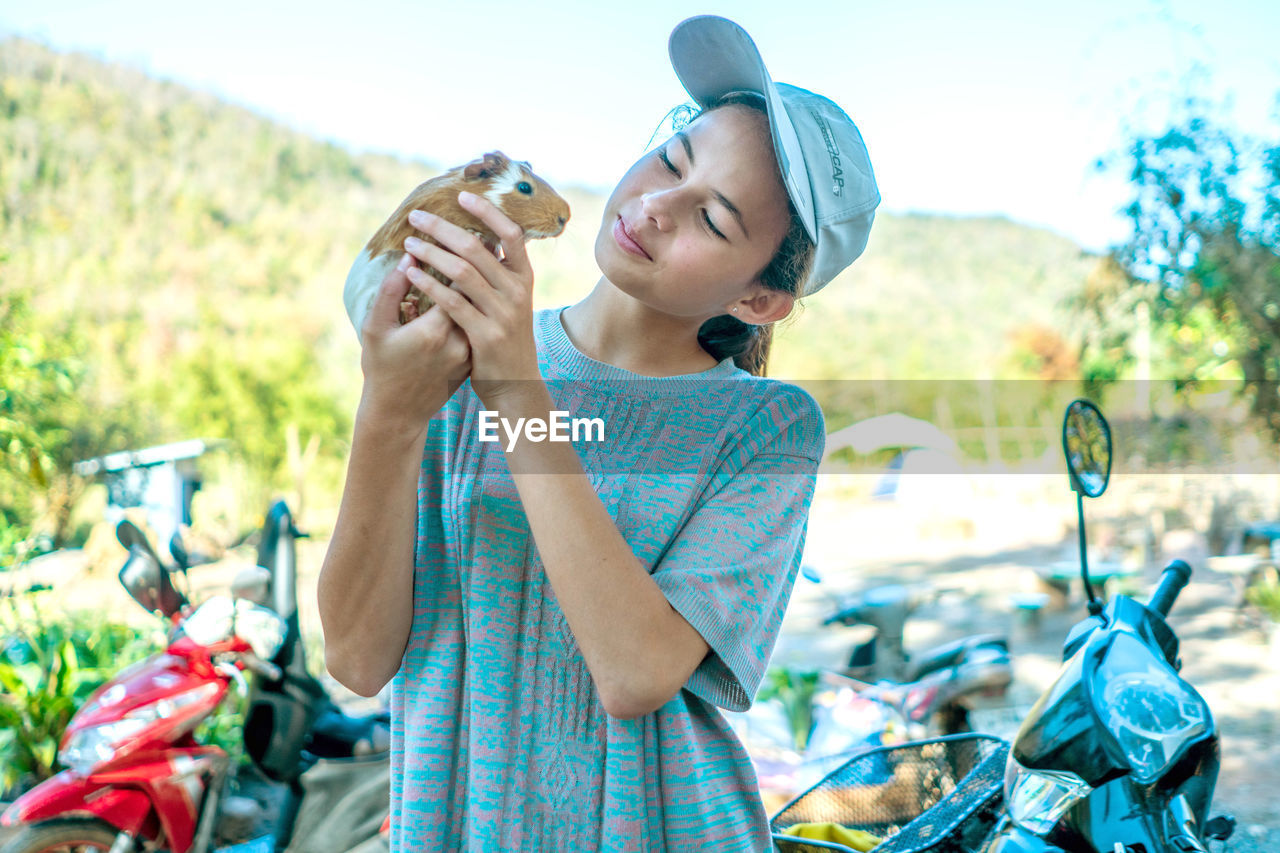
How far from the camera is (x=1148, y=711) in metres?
1.15

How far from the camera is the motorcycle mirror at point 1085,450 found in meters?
1.46

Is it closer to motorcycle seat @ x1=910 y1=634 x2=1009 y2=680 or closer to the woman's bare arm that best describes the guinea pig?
the woman's bare arm

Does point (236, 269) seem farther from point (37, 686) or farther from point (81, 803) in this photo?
point (81, 803)

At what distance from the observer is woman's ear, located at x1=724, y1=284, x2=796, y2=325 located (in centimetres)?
110

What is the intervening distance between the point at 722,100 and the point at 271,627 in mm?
2184

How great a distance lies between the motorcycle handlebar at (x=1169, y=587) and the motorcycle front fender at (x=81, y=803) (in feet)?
8.52

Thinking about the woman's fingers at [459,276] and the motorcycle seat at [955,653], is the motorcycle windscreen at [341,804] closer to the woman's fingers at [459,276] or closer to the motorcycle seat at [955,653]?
the motorcycle seat at [955,653]

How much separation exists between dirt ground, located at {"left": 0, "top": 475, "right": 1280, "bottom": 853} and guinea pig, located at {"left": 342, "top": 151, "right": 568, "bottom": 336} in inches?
76.8

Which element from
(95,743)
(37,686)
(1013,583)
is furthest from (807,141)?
(1013,583)

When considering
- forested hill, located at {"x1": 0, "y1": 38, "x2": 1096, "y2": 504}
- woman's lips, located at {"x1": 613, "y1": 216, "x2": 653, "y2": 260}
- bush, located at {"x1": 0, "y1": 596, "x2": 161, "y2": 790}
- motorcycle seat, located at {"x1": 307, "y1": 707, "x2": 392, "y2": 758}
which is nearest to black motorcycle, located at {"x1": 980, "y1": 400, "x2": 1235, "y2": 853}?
woman's lips, located at {"x1": 613, "y1": 216, "x2": 653, "y2": 260}

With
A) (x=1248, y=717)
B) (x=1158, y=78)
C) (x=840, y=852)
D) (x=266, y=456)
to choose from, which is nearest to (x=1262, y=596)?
(x=1248, y=717)

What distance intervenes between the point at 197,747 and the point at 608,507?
89.3 inches

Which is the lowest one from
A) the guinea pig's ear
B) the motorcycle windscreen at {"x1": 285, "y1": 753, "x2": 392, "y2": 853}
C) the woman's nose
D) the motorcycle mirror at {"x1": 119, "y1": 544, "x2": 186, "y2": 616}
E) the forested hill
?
the motorcycle windscreen at {"x1": 285, "y1": 753, "x2": 392, "y2": 853}

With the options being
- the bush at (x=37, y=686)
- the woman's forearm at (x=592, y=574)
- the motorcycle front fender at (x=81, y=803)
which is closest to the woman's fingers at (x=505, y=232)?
the woman's forearm at (x=592, y=574)
